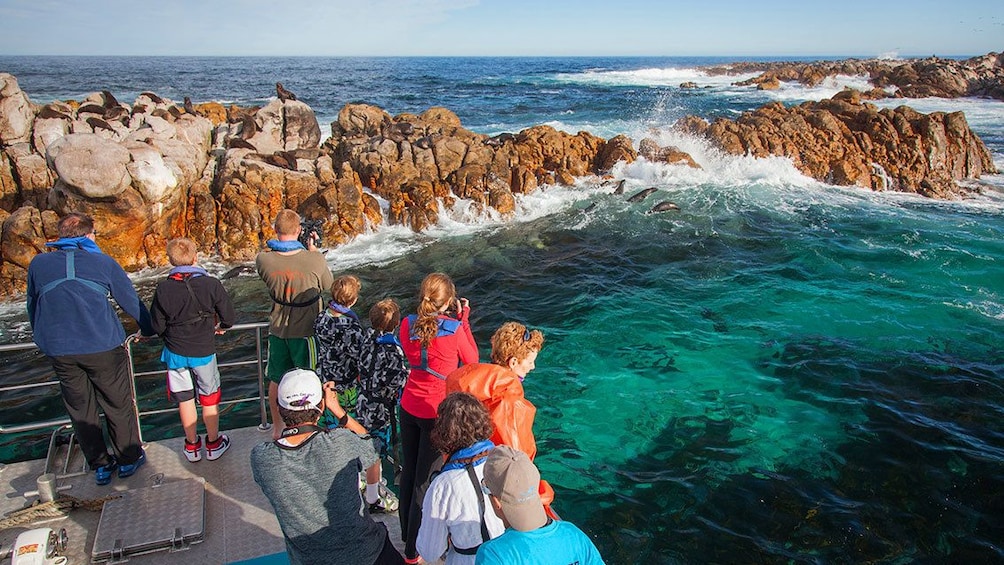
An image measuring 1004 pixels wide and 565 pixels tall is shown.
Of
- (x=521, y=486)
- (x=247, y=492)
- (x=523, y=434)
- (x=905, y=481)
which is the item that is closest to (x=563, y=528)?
(x=521, y=486)

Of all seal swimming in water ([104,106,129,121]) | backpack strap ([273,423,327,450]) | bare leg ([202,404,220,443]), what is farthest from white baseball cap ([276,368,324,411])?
seal swimming in water ([104,106,129,121])

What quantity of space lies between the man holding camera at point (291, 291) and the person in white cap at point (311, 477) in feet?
7.17

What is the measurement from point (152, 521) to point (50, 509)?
0.84 meters

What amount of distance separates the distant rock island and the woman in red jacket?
38.9 feet

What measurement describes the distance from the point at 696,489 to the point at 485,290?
290 inches

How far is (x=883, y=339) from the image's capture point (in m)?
10.4

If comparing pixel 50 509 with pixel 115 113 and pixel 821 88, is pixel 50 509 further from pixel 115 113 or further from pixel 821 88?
pixel 821 88

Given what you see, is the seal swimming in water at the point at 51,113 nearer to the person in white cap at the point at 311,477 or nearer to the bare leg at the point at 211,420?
the bare leg at the point at 211,420

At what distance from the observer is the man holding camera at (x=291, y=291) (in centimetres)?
520

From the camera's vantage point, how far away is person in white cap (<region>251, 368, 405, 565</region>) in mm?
2982

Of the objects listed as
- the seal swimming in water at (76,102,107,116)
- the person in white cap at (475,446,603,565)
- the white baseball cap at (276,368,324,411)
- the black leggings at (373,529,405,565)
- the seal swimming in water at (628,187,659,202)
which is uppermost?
the seal swimming in water at (76,102,107,116)

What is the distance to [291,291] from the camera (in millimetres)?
5219

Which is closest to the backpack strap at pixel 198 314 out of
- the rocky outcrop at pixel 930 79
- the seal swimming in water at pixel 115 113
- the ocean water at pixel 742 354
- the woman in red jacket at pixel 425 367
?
the woman in red jacket at pixel 425 367

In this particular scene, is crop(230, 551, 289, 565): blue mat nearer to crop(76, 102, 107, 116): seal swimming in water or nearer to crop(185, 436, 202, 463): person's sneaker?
crop(185, 436, 202, 463): person's sneaker
